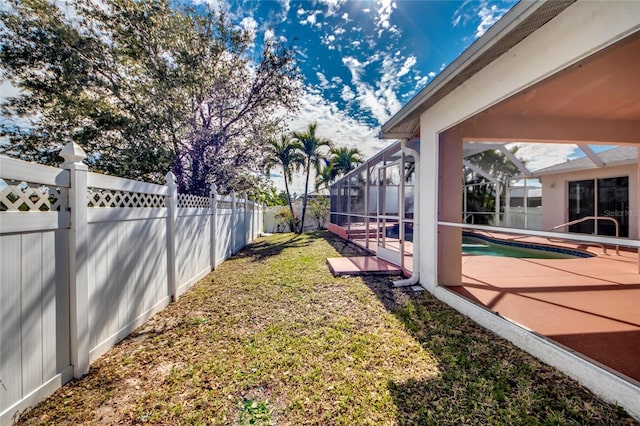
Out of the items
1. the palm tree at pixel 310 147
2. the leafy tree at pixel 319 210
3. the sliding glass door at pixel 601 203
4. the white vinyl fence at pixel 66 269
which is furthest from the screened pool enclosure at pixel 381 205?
the sliding glass door at pixel 601 203

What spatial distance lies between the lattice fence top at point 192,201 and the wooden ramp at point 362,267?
3.15 m

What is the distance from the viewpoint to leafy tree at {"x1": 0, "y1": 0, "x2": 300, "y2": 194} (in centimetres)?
589

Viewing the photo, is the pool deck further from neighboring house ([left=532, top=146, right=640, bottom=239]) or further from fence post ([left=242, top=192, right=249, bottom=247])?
fence post ([left=242, top=192, right=249, bottom=247])

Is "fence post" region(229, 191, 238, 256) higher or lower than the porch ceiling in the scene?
lower

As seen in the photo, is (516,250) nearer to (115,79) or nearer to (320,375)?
(320,375)

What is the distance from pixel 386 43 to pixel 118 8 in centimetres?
827

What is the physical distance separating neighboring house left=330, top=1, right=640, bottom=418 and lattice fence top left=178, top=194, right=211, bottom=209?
3.91 meters

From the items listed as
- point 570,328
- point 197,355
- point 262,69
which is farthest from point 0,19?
point 570,328

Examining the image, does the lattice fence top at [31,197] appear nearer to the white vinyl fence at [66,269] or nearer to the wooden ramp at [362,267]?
the white vinyl fence at [66,269]

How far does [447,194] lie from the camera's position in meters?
4.19

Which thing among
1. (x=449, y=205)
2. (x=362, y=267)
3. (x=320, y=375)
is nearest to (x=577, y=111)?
(x=449, y=205)

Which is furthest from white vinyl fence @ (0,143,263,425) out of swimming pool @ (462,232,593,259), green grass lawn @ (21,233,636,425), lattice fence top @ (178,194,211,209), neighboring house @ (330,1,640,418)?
swimming pool @ (462,232,593,259)

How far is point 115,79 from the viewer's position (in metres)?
6.70

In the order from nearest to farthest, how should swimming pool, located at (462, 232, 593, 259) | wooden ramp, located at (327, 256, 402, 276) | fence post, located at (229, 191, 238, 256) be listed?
wooden ramp, located at (327, 256, 402, 276) < swimming pool, located at (462, 232, 593, 259) < fence post, located at (229, 191, 238, 256)
